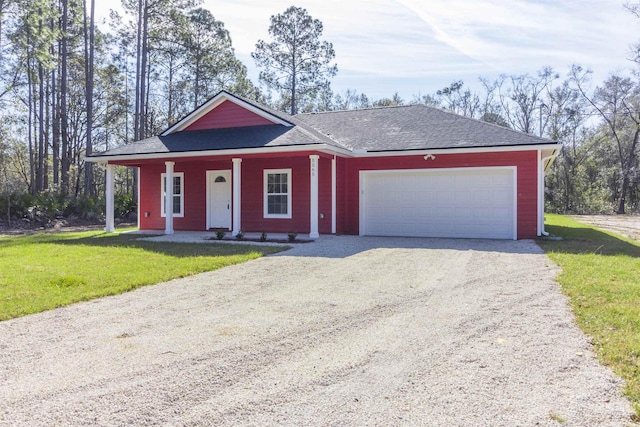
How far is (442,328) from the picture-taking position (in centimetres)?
462

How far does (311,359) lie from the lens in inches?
150

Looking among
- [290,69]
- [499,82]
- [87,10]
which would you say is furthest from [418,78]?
[87,10]

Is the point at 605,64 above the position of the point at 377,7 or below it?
above

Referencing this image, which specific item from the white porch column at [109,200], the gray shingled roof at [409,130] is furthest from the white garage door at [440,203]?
the white porch column at [109,200]

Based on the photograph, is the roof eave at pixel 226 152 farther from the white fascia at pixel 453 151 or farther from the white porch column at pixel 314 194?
the white fascia at pixel 453 151

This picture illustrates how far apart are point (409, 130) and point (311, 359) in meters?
13.0

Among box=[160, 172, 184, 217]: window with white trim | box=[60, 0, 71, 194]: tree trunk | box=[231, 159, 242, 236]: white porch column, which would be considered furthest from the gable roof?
box=[60, 0, 71, 194]: tree trunk

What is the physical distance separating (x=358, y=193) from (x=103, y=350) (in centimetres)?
1159

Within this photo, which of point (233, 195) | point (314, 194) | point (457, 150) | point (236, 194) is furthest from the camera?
point (233, 195)

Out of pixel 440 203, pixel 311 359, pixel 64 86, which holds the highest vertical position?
pixel 64 86

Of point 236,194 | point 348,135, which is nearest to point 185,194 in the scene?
point 236,194

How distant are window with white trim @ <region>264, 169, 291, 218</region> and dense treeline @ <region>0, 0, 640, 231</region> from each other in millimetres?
9435

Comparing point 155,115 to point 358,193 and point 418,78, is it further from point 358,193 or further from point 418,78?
point 358,193

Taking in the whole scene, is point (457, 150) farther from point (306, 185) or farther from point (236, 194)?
point (236, 194)
